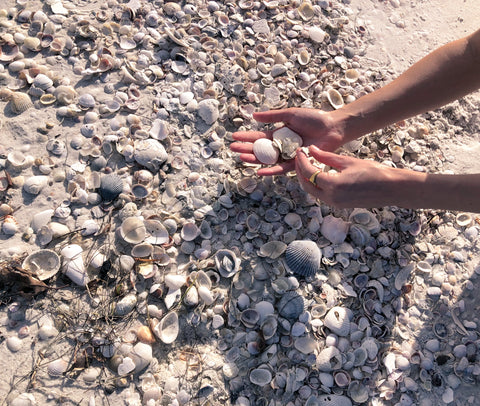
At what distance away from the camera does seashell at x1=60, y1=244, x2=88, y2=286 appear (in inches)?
90.5

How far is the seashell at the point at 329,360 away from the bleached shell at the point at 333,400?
14 cm

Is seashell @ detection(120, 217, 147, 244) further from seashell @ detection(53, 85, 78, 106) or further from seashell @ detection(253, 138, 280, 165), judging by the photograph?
seashell @ detection(53, 85, 78, 106)

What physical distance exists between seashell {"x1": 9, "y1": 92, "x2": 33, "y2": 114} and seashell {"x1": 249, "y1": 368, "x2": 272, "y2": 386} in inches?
91.9

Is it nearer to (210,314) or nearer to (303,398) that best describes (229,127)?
(210,314)

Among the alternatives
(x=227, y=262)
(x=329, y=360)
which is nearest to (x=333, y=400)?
(x=329, y=360)

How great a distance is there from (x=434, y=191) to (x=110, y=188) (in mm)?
1933

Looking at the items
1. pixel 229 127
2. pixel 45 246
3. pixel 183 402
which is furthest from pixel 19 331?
pixel 229 127

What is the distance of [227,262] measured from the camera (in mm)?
2432

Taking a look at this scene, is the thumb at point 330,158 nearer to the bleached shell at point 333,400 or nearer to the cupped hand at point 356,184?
the cupped hand at point 356,184

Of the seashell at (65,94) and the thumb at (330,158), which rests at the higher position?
the thumb at (330,158)

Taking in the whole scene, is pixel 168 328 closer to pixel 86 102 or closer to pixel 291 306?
pixel 291 306

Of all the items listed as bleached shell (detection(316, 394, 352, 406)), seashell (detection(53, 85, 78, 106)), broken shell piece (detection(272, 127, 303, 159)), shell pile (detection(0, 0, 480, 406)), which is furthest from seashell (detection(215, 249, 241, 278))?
seashell (detection(53, 85, 78, 106))

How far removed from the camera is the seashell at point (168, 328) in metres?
2.23

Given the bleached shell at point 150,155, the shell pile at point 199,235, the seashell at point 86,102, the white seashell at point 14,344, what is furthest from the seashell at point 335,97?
the white seashell at point 14,344
